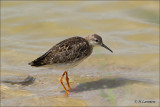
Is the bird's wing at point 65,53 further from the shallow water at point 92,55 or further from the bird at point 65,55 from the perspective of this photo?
the shallow water at point 92,55

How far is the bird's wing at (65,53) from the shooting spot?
1018 cm

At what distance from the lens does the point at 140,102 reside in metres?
9.24

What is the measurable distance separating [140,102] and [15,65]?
5.28 meters

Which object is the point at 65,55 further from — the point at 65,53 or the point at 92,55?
the point at 92,55

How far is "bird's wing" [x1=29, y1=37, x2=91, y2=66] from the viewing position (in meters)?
10.2

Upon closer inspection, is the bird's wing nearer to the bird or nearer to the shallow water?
the bird

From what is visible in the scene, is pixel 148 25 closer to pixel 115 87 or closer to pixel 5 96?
pixel 115 87

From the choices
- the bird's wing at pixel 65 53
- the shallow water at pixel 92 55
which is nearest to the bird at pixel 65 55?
the bird's wing at pixel 65 53

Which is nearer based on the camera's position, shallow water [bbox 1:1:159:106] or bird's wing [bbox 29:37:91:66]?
shallow water [bbox 1:1:159:106]

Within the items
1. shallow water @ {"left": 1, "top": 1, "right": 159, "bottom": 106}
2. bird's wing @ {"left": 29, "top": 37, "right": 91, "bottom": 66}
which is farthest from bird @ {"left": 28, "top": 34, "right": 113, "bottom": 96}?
shallow water @ {"left": 1, "top": 1, "right": 159, "bottom": 106}

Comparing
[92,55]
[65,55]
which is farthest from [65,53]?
[92,55]

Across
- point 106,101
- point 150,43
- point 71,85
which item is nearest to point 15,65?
point 71,85

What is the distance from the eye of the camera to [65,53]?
10.3 metres

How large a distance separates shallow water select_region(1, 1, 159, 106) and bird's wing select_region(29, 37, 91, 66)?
0.92 metres
